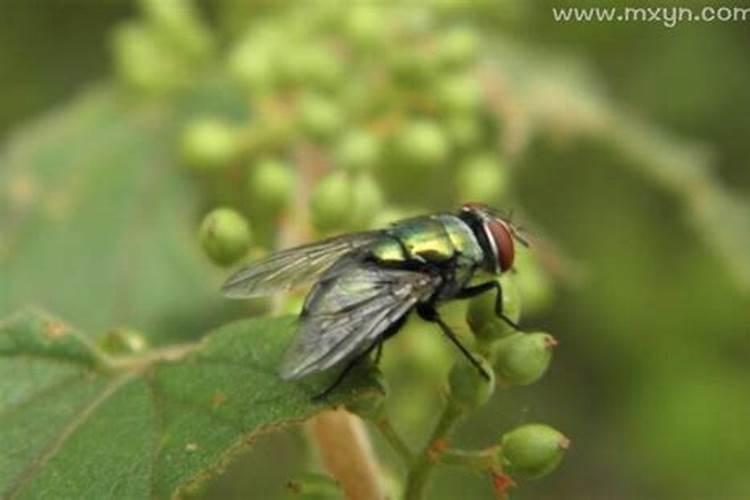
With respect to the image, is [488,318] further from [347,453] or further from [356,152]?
[356,152]

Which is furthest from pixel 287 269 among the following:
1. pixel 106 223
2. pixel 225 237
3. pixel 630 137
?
pixel 630 137

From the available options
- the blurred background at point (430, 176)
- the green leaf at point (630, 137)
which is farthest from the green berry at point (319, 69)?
the green leaf at point (630, 137)

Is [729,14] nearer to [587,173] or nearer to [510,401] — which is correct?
[587,173]

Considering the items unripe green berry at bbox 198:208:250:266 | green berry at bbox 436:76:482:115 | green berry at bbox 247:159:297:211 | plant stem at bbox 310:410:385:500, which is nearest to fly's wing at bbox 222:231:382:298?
unripe green berry at bbox 198:208:250:266

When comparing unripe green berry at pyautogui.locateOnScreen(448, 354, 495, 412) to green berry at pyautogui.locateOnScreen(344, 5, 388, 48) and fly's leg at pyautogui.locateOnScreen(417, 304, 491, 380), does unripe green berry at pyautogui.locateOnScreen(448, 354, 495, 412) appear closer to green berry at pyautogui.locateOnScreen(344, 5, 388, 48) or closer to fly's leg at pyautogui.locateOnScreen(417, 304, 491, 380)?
fly's leg at pyautogui.locateOnScreen(417, 304, 491, 380)

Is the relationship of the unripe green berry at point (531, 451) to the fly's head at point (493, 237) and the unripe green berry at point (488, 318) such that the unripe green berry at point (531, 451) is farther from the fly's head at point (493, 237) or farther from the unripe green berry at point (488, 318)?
the fly's head at point (493, 237)
